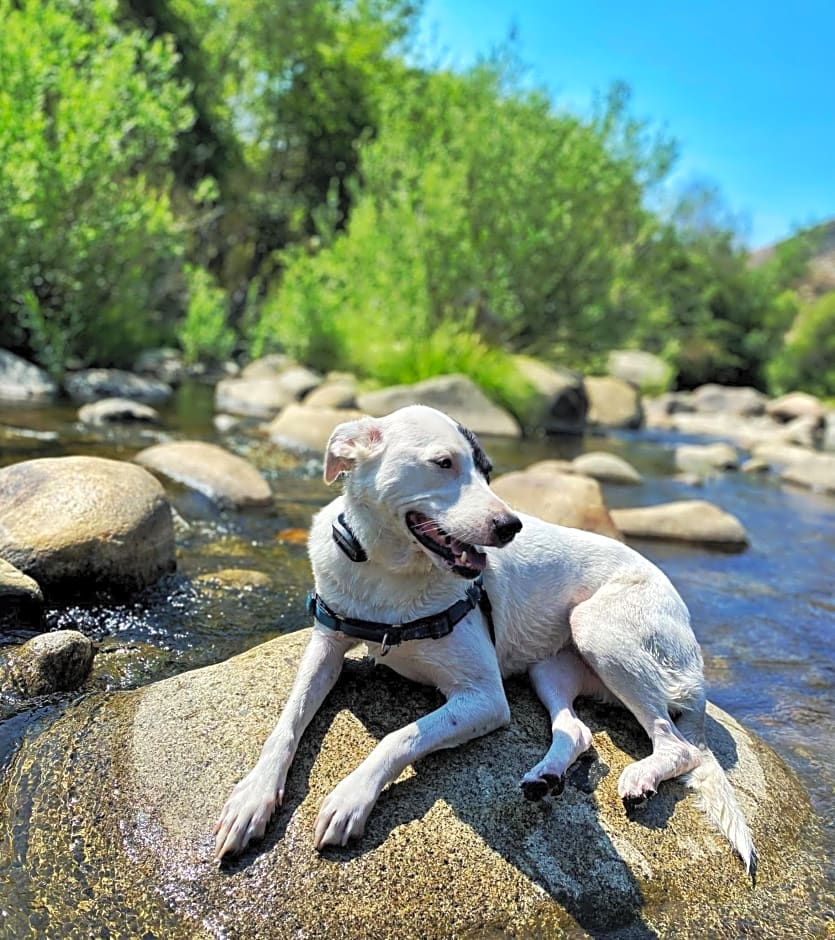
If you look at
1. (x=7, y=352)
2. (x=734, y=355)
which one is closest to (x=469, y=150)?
(x=7, y=352)

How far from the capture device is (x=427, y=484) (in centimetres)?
345

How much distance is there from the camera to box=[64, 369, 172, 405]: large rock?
15.9m

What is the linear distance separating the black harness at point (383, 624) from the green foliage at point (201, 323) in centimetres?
2139

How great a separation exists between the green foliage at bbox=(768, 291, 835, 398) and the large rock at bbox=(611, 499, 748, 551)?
116 feet

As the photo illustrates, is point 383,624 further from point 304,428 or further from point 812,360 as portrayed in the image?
point 812,360

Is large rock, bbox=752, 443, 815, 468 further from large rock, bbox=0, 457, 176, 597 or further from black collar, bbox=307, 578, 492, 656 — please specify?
black collar, bbox=307, 578, 492, 656

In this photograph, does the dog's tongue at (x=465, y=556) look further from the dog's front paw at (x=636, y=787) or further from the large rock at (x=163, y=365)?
the large rock at (x=163, y=365)

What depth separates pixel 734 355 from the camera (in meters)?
46.1

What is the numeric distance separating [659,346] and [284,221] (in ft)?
62.1

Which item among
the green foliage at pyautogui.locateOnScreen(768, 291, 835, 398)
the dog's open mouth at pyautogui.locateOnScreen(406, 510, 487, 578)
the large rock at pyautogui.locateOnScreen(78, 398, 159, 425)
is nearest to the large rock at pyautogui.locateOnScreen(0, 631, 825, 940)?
the dog's open mouth at pyautogui.locateOnScreen(406, 510, 487, 578)

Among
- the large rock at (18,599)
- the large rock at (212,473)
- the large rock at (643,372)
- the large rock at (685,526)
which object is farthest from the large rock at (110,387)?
the large rock at (643,372)

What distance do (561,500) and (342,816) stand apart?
233 inches

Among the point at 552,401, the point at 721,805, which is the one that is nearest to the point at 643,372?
the point at 552,401

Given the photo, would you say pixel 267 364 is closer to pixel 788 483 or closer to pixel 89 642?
pixel 788 483
